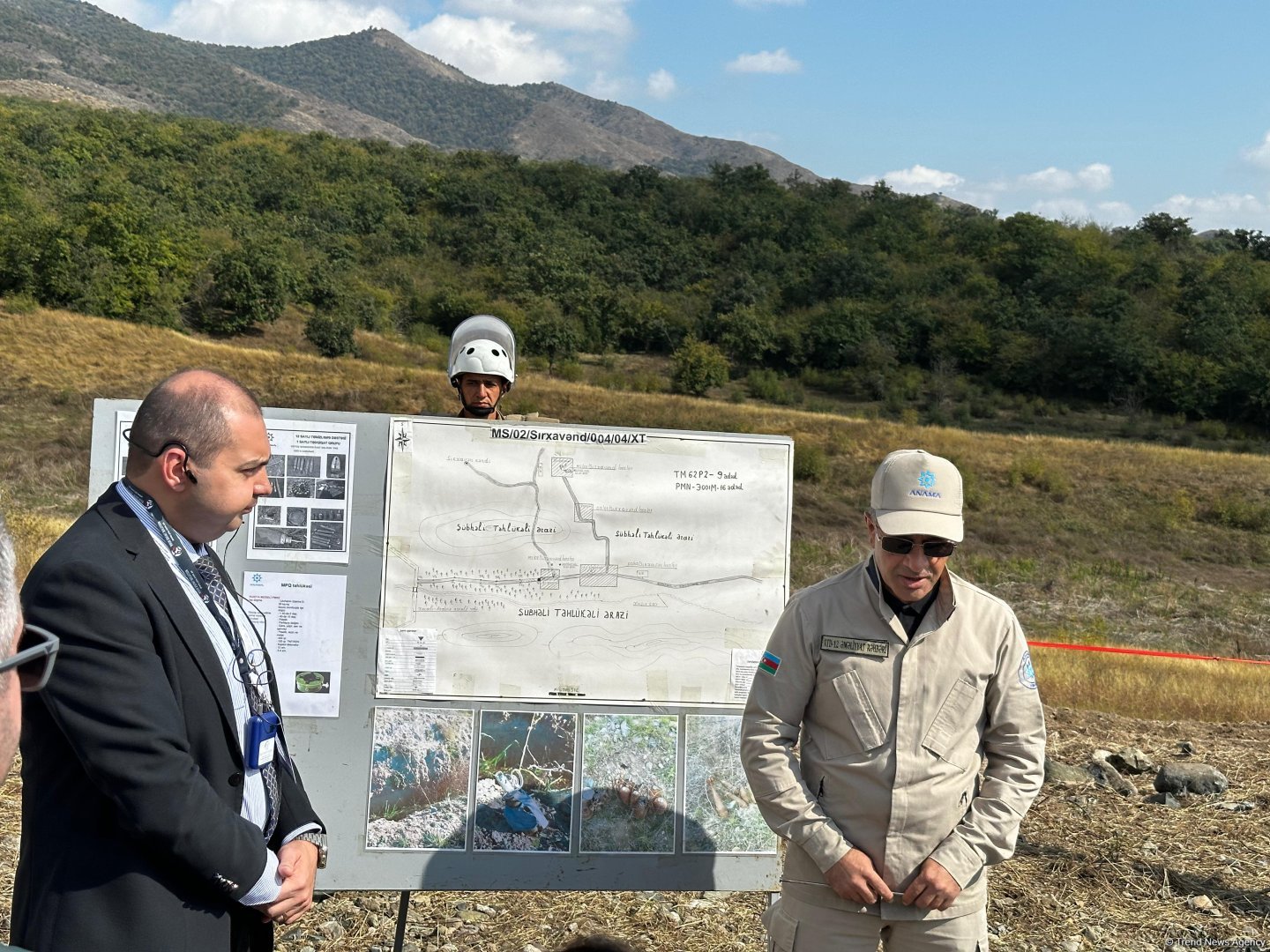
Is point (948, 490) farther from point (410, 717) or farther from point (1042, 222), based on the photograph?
point (1042, 222)

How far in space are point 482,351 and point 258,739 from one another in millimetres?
2372

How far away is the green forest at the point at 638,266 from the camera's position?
183 feet

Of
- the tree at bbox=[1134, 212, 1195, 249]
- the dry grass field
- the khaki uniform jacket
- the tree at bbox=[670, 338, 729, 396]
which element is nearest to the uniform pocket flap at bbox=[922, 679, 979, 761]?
the khaki uniform jacket

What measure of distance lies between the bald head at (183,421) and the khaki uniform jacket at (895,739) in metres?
1.54

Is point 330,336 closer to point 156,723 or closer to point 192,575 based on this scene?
point 192,575

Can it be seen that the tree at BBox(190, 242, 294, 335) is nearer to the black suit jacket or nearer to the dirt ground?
the dirt ground

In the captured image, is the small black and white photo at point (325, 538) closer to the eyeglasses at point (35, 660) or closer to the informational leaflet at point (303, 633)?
the informational leaflet at point (303, 633)

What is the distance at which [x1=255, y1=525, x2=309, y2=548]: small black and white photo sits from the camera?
12.3ft

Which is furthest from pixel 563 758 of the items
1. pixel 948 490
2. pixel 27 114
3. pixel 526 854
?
pixel 27 114

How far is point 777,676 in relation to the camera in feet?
9.74

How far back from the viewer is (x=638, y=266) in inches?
3492

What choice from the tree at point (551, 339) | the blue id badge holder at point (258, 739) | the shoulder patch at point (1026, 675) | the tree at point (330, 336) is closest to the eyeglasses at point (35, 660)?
the blue id badge holder at point (258, 739)

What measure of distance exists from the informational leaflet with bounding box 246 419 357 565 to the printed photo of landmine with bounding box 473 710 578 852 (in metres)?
0.81

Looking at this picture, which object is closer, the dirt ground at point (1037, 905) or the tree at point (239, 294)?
the dirt ground at point (1037, 905)
